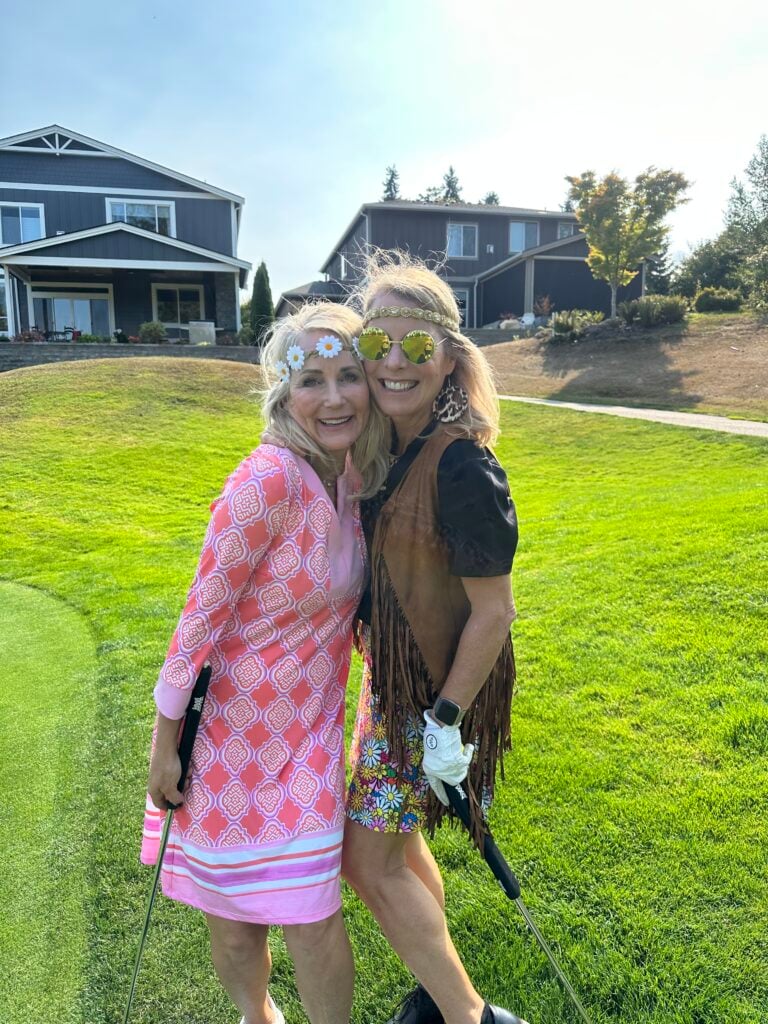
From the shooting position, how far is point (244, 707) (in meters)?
1.81

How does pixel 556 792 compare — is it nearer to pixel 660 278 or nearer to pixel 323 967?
pixel 323 967

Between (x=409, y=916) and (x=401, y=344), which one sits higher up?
(x=401, y=344)

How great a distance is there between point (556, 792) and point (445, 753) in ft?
5.05

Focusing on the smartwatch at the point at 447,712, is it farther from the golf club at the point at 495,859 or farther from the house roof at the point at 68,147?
the house roof at the point at 68,147

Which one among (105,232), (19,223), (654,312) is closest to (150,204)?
(105,232)

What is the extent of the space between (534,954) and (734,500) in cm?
565

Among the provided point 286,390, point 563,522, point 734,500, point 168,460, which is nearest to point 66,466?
point 168,460

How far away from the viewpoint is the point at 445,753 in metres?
1.75

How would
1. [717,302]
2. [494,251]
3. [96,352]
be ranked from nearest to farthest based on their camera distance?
[96,352]
[717,302]
[494,251]

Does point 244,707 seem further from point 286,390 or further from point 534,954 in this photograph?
point 534,954

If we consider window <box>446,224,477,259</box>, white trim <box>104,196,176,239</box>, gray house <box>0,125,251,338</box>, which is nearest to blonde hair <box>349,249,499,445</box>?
gray house <box>0,125,251,338</box>

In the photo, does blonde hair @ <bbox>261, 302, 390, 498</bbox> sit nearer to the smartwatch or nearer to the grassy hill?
the smartwatch

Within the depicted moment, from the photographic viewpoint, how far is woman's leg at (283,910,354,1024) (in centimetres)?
181

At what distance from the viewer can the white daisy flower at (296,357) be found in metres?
1.91
